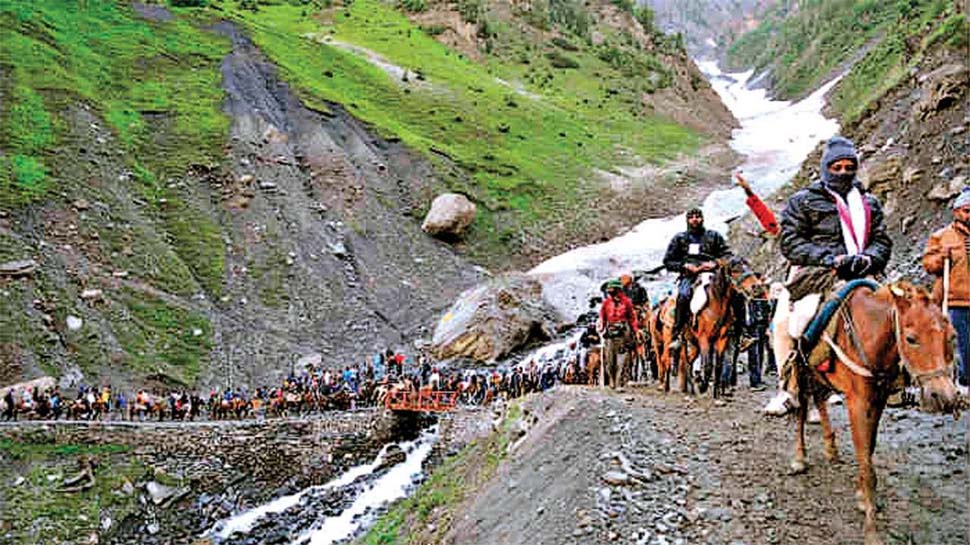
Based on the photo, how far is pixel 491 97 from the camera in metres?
73.5

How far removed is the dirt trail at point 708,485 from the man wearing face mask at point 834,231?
144 cm

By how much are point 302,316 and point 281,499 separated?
15.5 meters

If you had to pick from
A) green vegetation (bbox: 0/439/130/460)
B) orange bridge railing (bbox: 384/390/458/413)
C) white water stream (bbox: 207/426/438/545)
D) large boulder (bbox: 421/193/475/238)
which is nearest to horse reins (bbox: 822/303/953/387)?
white water stream (bbox: 207/426/438/545)

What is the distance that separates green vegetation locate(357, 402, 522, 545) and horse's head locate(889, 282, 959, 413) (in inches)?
291

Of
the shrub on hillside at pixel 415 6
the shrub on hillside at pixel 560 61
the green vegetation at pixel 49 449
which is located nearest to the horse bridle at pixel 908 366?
the green vegetation at pixel 49 449

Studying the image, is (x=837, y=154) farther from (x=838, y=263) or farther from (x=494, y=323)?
(x=494, y=323)

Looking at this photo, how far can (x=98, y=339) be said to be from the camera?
29234 mm

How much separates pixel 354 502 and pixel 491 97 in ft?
189

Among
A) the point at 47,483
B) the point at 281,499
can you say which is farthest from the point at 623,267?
the point at 47,483

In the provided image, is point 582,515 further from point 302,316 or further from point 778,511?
point 302,316

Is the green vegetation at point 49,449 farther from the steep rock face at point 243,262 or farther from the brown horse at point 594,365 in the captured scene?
the brown horse at point 594,365

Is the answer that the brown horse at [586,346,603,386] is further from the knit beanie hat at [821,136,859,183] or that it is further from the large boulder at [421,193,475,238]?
the large boulder at [421,193,475,238]

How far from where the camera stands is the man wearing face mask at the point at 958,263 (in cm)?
757

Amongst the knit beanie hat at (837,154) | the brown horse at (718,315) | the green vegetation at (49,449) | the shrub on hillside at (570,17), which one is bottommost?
the green vegetation at (49,449)
